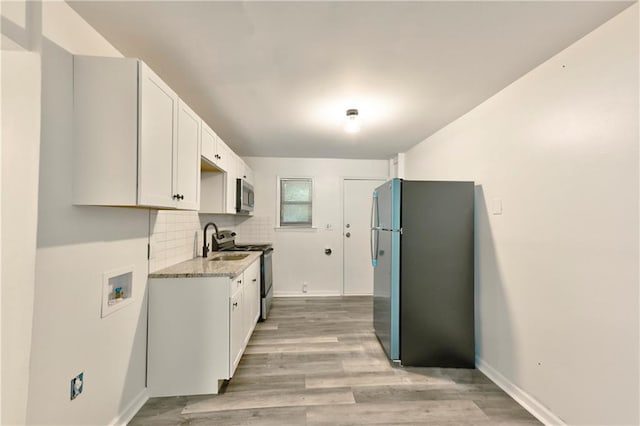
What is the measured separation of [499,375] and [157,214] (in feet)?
9.79

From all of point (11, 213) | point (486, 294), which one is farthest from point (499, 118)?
point (11, 213)

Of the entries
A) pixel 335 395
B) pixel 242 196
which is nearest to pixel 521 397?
pixel 335 395

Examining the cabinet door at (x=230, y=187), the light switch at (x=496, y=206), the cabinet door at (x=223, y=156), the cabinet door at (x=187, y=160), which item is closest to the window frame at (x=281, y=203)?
the cabinet door at (x=230, y=187)

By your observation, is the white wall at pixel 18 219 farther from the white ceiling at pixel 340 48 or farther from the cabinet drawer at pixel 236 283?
the cabinet drawer at pixel 236 283

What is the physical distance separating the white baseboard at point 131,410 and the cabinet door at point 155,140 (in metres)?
1.33

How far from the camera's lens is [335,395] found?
199 centimetres

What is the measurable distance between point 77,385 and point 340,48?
2.29 meters

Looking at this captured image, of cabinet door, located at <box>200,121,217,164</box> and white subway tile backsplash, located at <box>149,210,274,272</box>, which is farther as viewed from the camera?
cabinet door, located at <box>200,121,217,164</box>

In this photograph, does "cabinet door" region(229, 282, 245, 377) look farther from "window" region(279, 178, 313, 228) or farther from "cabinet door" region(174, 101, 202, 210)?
"window" region(279, 178, 313, 228)

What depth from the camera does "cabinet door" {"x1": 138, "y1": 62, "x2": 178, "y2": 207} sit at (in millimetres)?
1398

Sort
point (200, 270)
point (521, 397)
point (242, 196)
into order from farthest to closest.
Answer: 1. point (242, 196)
2. point (200, 270)
3. point (521, 397)

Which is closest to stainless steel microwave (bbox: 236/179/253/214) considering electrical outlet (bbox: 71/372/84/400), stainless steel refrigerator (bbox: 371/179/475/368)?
stainless steel refrigerator (bbox: 371/179/475/368)

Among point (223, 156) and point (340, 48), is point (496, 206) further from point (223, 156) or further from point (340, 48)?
point (223, 156)

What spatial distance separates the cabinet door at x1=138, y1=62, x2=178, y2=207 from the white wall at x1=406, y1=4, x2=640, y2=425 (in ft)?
7.96
